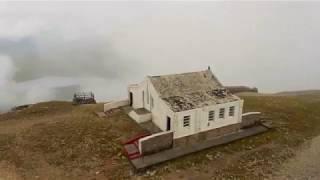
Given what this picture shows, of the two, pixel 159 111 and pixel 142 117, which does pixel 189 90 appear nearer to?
pixel 159 111

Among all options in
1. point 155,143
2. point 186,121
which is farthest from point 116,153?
point 186,121

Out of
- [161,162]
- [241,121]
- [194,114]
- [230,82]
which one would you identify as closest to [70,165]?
[161,162]

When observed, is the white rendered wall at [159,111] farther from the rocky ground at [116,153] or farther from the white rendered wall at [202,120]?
the rocky ground at [116,153]

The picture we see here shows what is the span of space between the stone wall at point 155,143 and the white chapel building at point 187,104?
60 cm

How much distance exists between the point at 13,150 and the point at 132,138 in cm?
880

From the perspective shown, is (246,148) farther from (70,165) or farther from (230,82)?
(230,82)

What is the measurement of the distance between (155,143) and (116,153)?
295 cm

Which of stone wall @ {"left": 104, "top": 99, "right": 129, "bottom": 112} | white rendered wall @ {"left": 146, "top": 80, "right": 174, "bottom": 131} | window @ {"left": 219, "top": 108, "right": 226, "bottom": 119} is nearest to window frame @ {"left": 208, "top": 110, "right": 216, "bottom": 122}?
window @ {"left": 219, "top": 108, "right": 226, "bottom": 119}

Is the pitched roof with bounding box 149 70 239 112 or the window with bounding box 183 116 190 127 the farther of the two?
the pitched roof with bounding box 149 70 239 112

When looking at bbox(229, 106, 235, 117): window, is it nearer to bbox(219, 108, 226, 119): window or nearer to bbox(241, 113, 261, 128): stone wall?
bbox(219, 108, 226, 119): window

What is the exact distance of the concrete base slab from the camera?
A: 76.1 ft

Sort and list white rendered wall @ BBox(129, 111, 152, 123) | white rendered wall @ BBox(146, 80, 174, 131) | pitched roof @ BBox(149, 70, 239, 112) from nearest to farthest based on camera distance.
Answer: white rendered wall @ BBox(146, 80, 174, 131), pitched roof @ BBox(149, 70, 239, 112), white rendered wall @ BBox(129, 111, 152, 123)

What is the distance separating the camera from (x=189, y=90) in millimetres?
27156

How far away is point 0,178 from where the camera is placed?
70.5 feet
